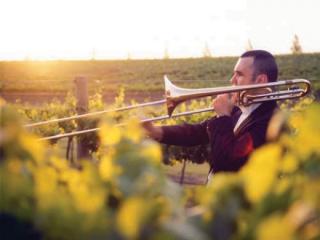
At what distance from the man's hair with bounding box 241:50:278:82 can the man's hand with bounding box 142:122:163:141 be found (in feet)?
2.87

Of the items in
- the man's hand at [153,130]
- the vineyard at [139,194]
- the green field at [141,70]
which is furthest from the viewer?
the green field at [141,70]

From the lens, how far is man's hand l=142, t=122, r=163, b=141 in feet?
13.0

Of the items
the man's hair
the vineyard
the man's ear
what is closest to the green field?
the man's hair

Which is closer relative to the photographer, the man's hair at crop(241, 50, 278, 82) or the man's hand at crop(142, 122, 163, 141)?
the man's hand at crop(142, 122, 163, 141)

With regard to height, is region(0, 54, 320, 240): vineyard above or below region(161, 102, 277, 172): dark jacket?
above

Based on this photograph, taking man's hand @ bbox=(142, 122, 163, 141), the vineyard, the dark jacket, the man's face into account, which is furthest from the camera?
the man's face

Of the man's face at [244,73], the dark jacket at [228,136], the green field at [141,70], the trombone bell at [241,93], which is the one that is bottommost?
the green field at [141,70]

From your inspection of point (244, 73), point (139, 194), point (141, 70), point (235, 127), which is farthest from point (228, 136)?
point (141, 70)

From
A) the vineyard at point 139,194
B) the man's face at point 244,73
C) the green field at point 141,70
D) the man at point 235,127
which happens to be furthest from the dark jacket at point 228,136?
the green field at point 141,70

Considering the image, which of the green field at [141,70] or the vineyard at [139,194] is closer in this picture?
the vineyard at [139,194]

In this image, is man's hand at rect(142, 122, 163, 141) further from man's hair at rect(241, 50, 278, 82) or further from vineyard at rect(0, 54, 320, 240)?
vineyard at rect(0, 54, 320, 240)

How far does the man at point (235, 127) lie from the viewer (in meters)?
4.09

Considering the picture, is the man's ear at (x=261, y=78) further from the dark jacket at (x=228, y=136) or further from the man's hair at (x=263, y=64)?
the dark jacket at (x=228, y=136)

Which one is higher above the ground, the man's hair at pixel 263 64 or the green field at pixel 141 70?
the man's hair at pixel 263 64
